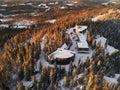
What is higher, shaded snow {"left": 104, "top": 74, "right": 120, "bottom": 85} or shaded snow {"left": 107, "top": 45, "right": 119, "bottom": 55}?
shaded snow {"left": 107, "top": 45, "right": 119, "bottom": 55}

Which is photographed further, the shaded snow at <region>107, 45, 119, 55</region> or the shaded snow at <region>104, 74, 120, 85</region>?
the shaded snow at <region>107, 45, 119, 55</region>

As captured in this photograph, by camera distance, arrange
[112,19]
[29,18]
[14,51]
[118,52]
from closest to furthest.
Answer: [14,51]
[118,52]
[112,19]
[29,18]

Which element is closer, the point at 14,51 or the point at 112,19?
the point at 14,51

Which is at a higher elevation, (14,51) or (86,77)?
(14,51)

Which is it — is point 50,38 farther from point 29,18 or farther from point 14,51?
point 29,18

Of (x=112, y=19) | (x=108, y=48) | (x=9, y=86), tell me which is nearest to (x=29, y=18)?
(x=112, y=19)

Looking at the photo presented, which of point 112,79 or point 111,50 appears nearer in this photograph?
point 112,79

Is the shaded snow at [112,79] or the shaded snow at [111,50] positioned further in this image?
the shaded snow at [111,50]

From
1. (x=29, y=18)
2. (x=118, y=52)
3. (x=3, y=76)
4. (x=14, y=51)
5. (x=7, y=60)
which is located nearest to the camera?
(x=3, y=76)

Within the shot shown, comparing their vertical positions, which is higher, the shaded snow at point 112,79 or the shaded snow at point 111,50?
the shaded snow at point 111,50

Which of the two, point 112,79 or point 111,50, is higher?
point 111,50
